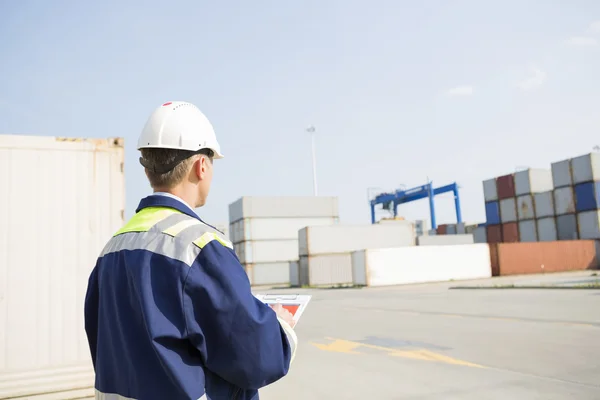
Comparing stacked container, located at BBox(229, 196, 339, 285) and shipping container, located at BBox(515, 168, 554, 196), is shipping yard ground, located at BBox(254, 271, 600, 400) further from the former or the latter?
stacked container, located at BBox(229, 196, 339, 285)

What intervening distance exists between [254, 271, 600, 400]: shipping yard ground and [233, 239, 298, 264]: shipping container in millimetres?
40115

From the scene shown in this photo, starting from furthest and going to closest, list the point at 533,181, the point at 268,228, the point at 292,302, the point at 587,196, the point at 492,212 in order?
1. the point at 268,228
2. the point at 492,212
3. the point at 533,181
4. the point at 587,196
5. the point at 292,302

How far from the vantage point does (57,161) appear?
4.70 meters

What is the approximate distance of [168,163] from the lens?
1.75 meters

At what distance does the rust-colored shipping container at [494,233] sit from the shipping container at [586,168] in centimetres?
919

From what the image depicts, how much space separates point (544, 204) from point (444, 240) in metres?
9.70

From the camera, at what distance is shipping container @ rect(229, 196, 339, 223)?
51.5 metres

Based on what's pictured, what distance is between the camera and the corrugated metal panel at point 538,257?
125ft

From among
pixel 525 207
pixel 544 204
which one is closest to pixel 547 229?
pixel 544 204

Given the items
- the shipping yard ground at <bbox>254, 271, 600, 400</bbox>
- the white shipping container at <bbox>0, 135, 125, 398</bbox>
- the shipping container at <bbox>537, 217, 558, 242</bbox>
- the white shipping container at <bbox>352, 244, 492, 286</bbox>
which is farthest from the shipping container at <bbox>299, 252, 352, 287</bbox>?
the white shipping container at <bbox>0, 135, 125, 398</bbox>

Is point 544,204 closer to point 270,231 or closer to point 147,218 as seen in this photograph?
point 270,231

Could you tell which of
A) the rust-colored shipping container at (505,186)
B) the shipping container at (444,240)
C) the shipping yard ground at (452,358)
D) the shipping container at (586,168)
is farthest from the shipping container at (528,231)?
the shipping yard ground at (452,358)

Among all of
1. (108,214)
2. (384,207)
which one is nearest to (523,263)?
(384,207)

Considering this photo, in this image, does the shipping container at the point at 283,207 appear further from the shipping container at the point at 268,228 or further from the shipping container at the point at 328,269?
the shipping container at the point at 328,269
